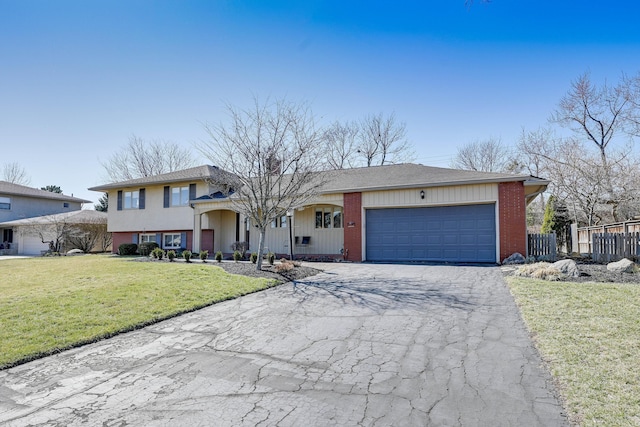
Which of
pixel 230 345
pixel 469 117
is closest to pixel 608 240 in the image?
pixel 469 117

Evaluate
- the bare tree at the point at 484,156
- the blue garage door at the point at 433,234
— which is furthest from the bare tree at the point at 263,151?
the bare tree at the point at 484,156

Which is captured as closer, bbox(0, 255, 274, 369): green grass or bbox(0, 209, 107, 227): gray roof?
bbox(0, 255, 274, 369): green grass

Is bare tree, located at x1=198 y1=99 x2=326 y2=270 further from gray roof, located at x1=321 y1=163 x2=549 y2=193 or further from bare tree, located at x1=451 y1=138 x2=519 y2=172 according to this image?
bare tree, located at x1=451 y1=138 x2=519 y2=172

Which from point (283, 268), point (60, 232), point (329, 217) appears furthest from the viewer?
point (60, 232)

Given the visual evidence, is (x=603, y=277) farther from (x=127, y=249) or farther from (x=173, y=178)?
(x=127, y=249)

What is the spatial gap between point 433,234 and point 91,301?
11.7 metres

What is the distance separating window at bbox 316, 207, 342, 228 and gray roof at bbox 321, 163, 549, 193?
1557 millimetres

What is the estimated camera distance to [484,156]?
1326 inches

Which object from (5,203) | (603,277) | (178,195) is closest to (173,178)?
(178,195)

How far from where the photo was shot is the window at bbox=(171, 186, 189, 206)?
21.5 meters

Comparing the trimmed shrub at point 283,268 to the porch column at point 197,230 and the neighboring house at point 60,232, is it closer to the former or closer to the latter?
the porch column at point 197,230

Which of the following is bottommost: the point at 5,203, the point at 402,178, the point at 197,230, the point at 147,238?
the point at 147,238

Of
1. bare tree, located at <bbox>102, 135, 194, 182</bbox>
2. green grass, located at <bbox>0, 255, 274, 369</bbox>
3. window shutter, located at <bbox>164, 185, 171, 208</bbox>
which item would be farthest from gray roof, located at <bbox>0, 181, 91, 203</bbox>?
green grass, located at <bbox>0, 255, 274, 369</bbox>

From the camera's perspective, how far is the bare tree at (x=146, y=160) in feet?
122
